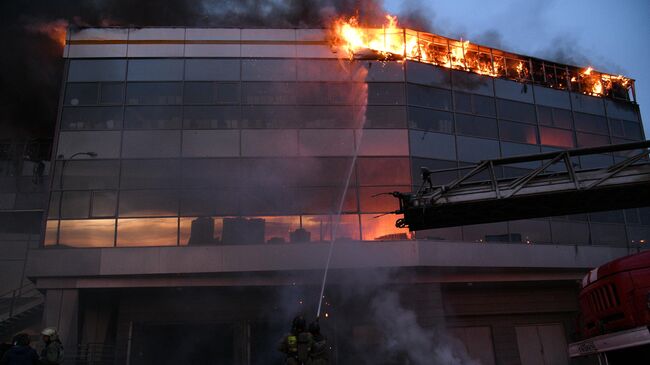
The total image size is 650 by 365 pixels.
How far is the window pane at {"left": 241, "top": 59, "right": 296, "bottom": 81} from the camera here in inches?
A: 692

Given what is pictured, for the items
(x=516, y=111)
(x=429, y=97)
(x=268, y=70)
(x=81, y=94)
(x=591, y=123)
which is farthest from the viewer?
(x=591, y=123)

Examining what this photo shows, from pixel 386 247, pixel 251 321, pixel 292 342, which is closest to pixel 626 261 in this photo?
pixel 292 342

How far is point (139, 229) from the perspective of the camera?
1595 centimetres

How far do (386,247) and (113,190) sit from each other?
831 centimetres

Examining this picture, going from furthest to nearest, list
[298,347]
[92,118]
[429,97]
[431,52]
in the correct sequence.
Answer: [431,52]
[429,97]
[92,118]
[298,347]

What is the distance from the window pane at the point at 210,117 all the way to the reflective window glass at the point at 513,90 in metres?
9.28

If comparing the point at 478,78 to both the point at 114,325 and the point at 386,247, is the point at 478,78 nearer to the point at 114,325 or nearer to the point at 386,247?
the point at 386,247

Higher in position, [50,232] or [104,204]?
[104,204]

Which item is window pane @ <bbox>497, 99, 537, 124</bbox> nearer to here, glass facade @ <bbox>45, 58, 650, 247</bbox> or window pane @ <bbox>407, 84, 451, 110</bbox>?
glass facade @ <bbox>45, 58, 650, 247</bbox>

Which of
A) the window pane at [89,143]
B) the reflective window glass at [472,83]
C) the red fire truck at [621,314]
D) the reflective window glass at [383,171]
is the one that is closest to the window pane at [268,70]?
the reflective window glass at [383,171]

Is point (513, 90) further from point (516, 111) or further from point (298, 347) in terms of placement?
point (298, 347)

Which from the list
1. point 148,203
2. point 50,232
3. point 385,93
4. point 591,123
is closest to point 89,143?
point 148,203

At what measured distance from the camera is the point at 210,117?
17.1 metres

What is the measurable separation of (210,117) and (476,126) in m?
8.89
